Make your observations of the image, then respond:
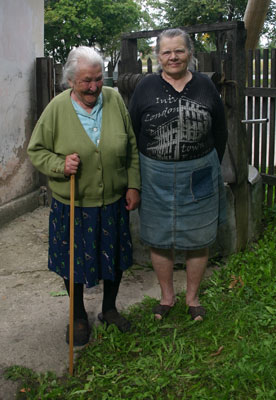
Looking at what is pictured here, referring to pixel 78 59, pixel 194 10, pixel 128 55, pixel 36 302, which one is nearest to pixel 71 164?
pixel 78 59

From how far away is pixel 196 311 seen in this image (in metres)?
3.57

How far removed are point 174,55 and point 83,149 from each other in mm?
762

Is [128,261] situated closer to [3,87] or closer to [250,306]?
[250,306]

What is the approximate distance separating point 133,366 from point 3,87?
380 cm

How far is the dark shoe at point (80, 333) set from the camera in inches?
131

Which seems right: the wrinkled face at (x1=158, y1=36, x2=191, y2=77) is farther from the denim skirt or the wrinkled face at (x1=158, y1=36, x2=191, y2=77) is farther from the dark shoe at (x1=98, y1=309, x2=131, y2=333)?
the dark shoe at (x1=98, y1=309, x2=131, y2=333)

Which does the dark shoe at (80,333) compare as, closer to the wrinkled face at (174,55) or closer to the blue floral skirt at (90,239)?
the blue floral skirt at (90,239)

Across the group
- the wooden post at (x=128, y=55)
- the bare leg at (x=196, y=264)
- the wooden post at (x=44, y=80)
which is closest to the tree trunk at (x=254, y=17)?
the wooden post at (x=44, y=80)

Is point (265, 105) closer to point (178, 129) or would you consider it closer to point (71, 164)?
point (178, 129)

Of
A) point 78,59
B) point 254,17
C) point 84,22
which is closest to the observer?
point 78,59

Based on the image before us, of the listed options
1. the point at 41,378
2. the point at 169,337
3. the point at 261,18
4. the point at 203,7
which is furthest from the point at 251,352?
the point at 203,7

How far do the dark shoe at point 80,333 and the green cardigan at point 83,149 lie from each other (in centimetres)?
81

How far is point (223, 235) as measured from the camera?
4.53 meters

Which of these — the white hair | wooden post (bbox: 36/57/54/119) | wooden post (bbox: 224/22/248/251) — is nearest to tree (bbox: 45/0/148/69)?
wooden post (bbox: 36/57/54/119)
